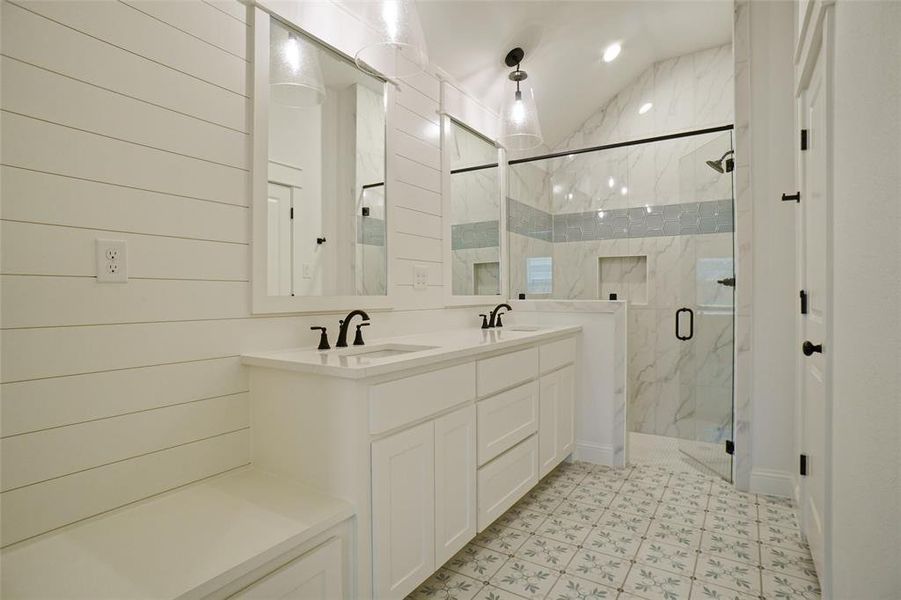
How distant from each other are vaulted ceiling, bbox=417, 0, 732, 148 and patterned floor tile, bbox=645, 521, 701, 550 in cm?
274

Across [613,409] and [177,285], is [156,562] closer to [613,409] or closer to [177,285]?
[177,285]

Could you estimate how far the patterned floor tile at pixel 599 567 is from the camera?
1.79m

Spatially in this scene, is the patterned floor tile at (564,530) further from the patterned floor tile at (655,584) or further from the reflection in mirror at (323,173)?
the reflection in mirror at (323,173)

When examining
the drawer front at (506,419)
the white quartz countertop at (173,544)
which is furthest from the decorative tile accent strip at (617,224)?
the white quartz countertop at (173,544)

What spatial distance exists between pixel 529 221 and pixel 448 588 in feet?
8.72

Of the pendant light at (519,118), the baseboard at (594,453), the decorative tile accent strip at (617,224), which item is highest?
the pendant light at (519,118)

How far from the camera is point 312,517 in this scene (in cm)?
126

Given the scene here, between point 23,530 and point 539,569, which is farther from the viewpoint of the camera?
point 539,569

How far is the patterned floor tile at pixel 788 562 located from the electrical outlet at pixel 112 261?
2.59 metres

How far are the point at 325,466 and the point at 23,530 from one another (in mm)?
744

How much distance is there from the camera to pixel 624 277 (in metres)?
3.77

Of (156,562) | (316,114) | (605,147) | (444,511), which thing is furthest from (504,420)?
(605,147)

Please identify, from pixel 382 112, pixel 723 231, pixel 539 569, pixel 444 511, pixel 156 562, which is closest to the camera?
pixel 156 562

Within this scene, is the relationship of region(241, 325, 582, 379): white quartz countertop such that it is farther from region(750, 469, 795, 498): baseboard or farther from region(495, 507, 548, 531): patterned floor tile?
region(750, 469, 795, 498): baseboard
